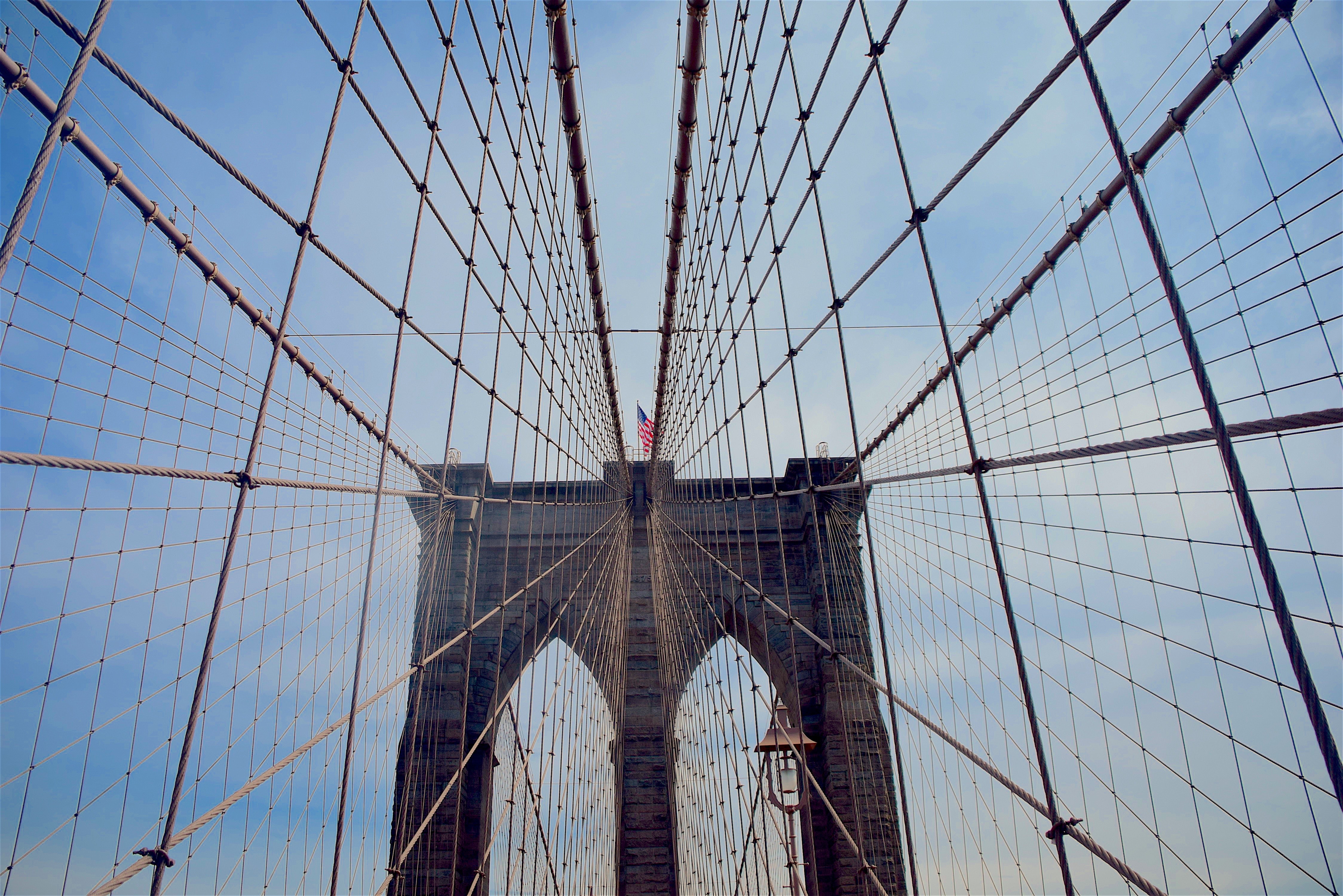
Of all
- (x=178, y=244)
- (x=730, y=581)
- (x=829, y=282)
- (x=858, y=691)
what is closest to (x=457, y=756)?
(x=730, y=581)

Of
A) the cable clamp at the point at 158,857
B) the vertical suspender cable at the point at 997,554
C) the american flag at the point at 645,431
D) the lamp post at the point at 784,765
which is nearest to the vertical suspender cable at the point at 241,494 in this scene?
the cable clamp at the point at 158,857

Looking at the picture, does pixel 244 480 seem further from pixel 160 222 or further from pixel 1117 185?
pixel 1117 185

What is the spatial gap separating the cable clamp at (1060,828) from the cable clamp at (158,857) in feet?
6.66

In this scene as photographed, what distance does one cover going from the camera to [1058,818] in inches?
61.9

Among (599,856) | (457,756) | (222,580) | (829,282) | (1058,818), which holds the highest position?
(829,282)

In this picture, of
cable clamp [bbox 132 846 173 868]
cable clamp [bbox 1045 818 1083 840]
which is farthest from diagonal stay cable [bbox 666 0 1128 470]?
cable clamp [bbox 132 846 173 868]

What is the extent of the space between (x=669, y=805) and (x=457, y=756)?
3899 mm

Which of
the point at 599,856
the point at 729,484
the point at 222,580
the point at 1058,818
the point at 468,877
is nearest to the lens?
the point at 1058,818

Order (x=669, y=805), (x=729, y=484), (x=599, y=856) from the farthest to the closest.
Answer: (x=729, y=484), (x=669, y=805), (x=599, y=856)

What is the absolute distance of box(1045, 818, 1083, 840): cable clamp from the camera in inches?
59.9

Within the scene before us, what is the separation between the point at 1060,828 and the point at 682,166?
610 cm

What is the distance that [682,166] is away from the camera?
21.2ft

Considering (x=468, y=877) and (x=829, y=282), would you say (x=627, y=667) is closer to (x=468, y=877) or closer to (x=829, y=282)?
(x=468, y=877)

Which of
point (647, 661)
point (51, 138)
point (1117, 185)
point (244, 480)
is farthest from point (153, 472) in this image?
point (647, 661)
